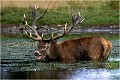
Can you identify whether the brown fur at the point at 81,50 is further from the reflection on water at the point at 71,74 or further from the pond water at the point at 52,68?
the reflection on water at the point at 71,74

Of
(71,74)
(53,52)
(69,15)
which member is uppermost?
(69,15)

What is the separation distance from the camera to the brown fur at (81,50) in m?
17.3

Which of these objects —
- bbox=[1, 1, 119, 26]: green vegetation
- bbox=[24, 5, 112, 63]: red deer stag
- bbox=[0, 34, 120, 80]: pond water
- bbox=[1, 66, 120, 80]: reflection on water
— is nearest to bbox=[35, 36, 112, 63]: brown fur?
bbox=[24, 5, 112, 63]: red deer stag

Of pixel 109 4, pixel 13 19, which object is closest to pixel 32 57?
pixel 13 19

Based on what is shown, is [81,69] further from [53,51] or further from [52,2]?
[52,2]

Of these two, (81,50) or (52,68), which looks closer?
(52,68)

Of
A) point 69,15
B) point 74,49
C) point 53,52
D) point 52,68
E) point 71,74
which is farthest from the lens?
point 69,15

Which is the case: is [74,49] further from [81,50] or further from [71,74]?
[71,74]

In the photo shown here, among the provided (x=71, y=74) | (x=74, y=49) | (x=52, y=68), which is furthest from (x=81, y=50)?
(x=71, y=74)

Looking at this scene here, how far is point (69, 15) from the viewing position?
33562mm

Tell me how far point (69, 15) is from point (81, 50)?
16.1m

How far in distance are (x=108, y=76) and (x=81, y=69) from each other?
1.71 m

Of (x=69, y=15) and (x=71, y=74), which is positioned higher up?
(x=69, y=15)

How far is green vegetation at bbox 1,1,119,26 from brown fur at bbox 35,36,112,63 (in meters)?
14.5
